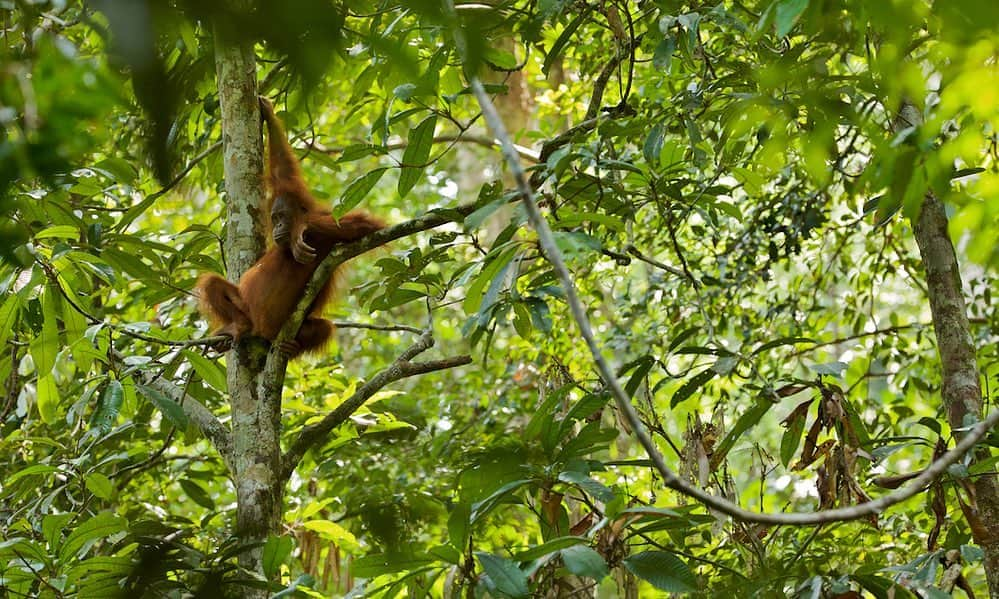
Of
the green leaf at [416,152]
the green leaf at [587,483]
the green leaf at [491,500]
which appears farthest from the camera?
the green leaf at [416,152]

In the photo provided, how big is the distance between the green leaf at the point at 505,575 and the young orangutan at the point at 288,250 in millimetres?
2313

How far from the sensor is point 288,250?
16.7 feet

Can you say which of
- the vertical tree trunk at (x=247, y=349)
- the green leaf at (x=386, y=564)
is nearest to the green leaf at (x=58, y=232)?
the vertical tree trunk at (x=247, y=349)

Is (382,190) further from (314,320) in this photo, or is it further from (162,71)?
(162,71)

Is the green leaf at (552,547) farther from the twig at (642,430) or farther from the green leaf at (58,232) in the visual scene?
the green leaf at (58,232)

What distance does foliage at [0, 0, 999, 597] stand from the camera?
4.06ft

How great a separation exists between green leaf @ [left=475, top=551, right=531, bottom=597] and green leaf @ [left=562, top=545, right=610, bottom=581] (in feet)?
0.36

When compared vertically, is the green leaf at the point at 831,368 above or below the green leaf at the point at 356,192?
below

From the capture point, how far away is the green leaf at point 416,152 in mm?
3232

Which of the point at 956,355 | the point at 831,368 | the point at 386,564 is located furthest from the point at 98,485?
the point at 956,355

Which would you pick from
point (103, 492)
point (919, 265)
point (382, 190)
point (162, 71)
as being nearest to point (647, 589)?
point (919, 265)

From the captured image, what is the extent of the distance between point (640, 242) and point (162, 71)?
4893 mm

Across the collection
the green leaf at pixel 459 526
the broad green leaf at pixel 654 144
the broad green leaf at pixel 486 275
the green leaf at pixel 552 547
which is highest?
the broad green leaf at pixel 654 144

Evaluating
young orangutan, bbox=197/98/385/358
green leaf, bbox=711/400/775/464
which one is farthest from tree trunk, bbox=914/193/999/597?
young orangutan, bbox=197/98/385/358
